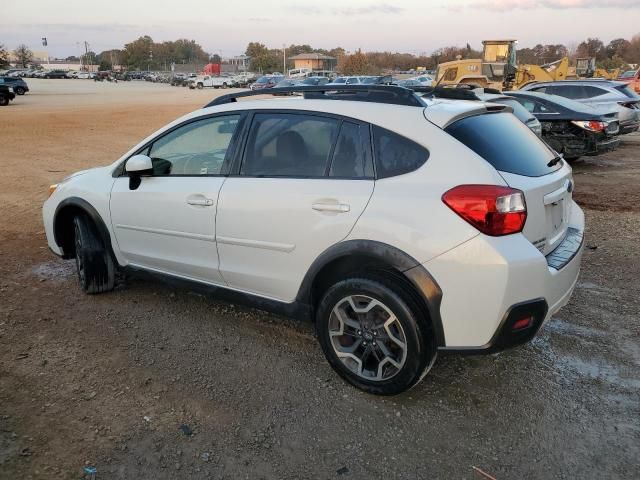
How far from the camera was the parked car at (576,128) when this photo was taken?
10180 millimetres

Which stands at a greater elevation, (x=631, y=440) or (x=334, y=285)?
(x=334, y=285)

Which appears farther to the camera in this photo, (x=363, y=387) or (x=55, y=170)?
(x=55, y=170)

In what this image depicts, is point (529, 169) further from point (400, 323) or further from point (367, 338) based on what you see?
point (367, 338)

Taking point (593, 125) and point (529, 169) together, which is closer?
point (529, 169)

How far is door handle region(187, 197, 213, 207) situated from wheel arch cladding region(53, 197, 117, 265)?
111cm

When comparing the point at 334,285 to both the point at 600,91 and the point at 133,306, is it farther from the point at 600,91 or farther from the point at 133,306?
the point at 600,91

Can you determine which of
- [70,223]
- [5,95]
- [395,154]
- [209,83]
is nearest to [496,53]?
[70,223]

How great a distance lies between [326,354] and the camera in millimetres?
3377

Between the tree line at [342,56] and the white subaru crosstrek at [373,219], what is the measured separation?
29.1m

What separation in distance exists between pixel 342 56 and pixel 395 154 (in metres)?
105

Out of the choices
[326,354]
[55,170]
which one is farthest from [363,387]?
[55,170]

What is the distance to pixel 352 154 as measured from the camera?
3.21 m

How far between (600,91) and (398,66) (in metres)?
95.2

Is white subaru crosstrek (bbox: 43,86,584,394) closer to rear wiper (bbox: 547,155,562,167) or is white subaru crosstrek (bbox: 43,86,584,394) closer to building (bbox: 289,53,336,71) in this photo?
rear wiper (bbox: 547,155,562,167)
